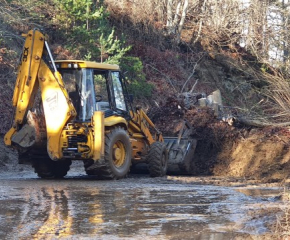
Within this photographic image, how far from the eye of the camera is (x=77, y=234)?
28.0 ft

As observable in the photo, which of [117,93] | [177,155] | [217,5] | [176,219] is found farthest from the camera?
[217,5]

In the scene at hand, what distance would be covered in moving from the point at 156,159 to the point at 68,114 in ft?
10.1

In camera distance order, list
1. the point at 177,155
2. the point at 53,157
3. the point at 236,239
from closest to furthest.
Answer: the point at 236,239 → the point at 53,157 → the point at 177,155

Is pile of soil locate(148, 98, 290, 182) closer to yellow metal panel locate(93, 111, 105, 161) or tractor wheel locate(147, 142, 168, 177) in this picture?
tractor wheel locate(147, 142, 168, 177)

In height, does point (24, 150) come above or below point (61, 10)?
below

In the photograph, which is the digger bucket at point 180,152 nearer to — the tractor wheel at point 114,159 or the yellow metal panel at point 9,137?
the tractor wheel at point 114,159

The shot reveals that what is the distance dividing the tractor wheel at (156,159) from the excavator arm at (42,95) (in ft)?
9.54

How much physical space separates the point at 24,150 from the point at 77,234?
7.40 metres

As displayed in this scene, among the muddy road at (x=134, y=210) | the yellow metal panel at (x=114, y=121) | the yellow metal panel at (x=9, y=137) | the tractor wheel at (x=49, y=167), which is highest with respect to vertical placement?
the yellow metal panel at (x=114, y=121)

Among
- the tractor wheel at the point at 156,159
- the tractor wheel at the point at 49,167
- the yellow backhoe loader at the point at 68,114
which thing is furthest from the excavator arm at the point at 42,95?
the tractor wheel at the point at 156,159

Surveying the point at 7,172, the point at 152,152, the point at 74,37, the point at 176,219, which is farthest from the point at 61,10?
the point at 176,219

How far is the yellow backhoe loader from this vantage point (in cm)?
1498

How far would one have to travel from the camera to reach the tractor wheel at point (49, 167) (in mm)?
16545

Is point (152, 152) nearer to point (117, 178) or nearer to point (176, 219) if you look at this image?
point (117, 178)
